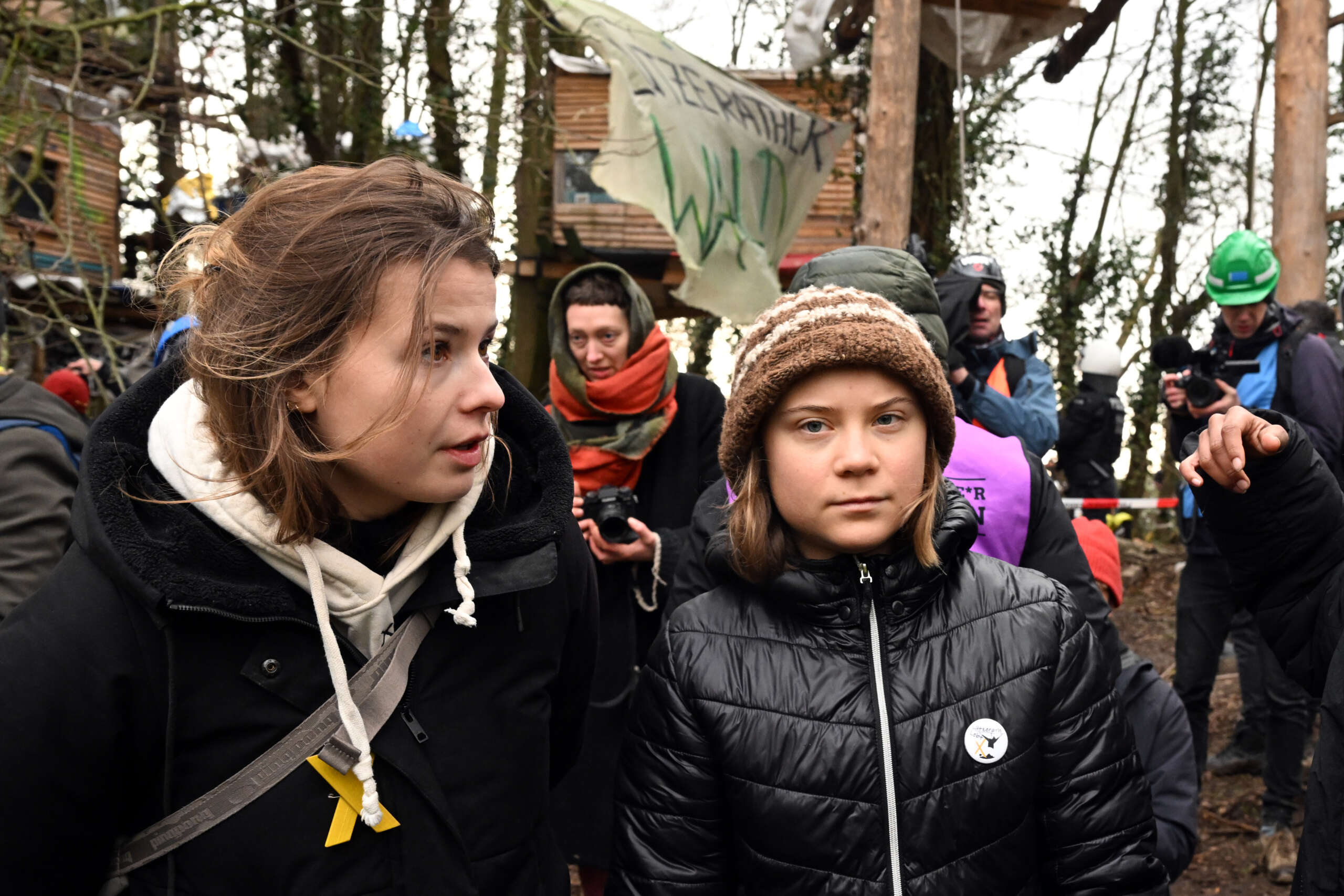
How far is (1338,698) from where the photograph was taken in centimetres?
167

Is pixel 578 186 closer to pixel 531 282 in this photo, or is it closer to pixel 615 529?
pixel 531 282

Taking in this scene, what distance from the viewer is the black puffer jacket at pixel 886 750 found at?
1.66 meters

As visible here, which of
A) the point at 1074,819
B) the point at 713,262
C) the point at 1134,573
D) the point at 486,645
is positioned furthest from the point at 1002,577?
the point at 1134,573

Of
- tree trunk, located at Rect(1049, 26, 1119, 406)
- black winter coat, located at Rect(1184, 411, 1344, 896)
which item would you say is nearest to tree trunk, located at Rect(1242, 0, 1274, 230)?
tree trunk, located at Rect(1049, 26, 1119, 406)

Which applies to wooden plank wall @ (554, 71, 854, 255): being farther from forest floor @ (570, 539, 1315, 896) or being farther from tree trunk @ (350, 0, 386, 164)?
forest floor @ (570, 539, 1315, 896)

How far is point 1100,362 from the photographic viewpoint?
7.62 metres

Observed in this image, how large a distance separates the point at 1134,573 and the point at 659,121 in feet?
24.7

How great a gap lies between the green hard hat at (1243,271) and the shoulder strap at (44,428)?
13.1 feet

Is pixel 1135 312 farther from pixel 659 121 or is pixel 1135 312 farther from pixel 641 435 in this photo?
pixel 641 435

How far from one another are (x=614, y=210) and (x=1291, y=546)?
7832mm

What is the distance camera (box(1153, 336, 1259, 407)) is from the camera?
4.10 m

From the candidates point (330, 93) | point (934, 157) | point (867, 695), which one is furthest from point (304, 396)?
point (330, 93)

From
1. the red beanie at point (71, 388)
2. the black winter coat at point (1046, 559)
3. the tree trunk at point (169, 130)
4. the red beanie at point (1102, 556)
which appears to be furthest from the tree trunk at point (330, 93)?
the red beanie at point (1102, 556)

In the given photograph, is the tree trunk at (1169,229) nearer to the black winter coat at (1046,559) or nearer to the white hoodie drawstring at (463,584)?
the black winter coat at (1046,559)
